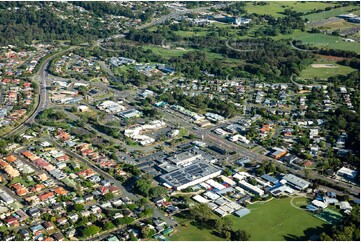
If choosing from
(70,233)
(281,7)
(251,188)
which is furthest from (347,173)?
(281,7)

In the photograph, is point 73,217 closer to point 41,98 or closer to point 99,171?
point 99,171

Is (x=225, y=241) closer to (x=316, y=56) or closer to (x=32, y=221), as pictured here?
(x=32, y=221)

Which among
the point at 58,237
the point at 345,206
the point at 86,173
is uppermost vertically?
the point at 86,173

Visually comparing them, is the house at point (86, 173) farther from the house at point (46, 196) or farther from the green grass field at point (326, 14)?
the green grass field at point (326, 14)

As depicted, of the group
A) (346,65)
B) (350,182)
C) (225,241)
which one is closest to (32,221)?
(225,241)


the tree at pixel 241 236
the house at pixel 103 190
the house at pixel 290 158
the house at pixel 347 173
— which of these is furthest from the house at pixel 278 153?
the house at pixel 103 190

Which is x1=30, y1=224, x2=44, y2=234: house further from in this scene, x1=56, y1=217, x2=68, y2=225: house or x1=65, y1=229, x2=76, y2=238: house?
x1=65, y1=229, x2=76, y2=238: house

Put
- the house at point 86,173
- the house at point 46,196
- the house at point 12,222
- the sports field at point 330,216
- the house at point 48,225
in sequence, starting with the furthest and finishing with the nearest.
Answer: the house at point 86,173
the house at point 46,196
the sports field at point 330,216
the house at point 12,222
the house at point 48,225

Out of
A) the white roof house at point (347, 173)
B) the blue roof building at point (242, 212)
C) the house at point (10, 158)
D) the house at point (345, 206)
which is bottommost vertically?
the house at point (345, 206)
